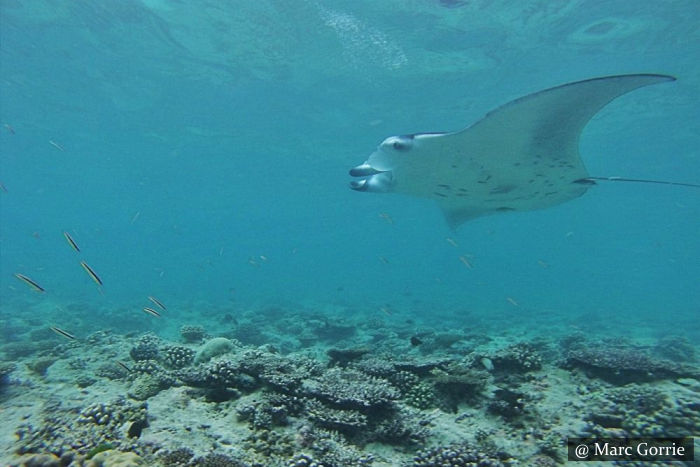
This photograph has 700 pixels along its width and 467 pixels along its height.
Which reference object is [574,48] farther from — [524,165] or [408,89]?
[524,165]

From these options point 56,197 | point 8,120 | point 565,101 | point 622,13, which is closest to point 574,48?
point 622,13

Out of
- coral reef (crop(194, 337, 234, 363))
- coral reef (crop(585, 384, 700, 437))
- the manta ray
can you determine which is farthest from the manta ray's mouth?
coral reef (crop(585, 384, 700, 437))

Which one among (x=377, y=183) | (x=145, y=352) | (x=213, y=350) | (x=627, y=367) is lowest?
(x=145, y=352)

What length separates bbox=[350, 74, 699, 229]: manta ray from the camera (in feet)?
14.1

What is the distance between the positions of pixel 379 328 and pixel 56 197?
80.9 meters

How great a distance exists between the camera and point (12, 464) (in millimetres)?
3076

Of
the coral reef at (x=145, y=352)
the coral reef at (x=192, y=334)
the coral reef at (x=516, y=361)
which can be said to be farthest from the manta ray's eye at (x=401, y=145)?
the coral reef at (x=192, y=334)

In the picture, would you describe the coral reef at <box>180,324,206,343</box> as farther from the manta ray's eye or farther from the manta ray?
the manta ray's eye

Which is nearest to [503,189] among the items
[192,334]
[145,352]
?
[145,352]

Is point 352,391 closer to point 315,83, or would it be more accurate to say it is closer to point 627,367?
point 627,367

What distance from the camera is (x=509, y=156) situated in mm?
5598

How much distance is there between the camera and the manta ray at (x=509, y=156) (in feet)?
14.1

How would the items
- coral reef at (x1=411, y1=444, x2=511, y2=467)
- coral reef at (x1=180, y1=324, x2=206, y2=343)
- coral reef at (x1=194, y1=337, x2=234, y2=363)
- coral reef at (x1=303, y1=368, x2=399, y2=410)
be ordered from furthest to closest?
coral reef at (x1=180, y1=324, x2=206, y2=343)
coral reef at (x1=194, y1=337, x2=234, y2=363)
coral reef at (x1=303, y1=368, x2=399, y2=410)
coral reef at (x1=411, y1=444, x2=511, y2=467)

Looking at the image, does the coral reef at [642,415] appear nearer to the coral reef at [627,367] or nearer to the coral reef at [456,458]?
the coral reef at [627,367]
